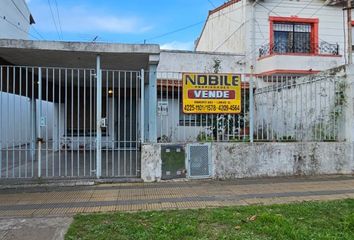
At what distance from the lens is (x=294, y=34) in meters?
19.2

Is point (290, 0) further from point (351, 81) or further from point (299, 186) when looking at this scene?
point (299, 186)

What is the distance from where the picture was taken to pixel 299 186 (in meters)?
8.59

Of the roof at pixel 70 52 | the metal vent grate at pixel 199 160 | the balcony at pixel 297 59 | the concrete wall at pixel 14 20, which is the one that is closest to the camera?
the roof at pixel 70 52

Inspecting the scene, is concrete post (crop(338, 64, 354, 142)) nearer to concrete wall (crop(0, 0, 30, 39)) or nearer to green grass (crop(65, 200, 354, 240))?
green grass (crop(65, 200, 354, 240))

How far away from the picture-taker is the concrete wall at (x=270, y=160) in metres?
9.26

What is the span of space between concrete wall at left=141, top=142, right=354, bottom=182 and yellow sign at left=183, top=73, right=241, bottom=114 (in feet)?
3.23

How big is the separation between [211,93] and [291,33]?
36.8ft

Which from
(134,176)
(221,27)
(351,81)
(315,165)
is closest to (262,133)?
(315,165)

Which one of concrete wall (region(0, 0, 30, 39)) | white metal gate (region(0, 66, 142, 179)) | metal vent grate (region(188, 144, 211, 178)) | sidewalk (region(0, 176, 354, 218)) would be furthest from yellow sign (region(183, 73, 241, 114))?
concrete wall (region(0, 0, 30, 39))

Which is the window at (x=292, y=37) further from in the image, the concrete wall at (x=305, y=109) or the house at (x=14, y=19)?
the house at (x=14, y=19)

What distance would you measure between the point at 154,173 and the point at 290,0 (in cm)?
1363

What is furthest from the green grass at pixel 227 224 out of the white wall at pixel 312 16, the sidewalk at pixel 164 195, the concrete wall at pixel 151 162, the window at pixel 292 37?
the window at pixel 292 37

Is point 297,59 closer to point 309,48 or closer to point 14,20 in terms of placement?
point 309,48

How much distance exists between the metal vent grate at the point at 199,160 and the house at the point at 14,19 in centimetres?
1369
